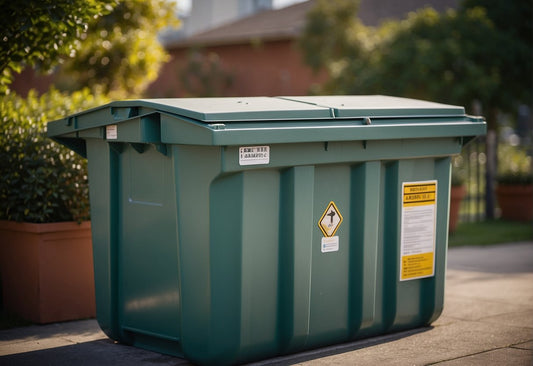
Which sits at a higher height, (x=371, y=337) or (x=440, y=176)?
(x=440, y=176)

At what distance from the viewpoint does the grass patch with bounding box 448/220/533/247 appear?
32.7 feet

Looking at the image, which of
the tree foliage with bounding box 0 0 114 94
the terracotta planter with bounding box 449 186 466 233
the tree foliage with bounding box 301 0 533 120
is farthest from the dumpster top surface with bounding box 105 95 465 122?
the tree foliage with bounding box 301 0 533 120

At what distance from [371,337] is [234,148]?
179 cm

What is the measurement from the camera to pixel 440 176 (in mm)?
5426

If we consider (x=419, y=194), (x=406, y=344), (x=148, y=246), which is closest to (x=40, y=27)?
(x=148, y=246)

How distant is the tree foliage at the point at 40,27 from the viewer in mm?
5672

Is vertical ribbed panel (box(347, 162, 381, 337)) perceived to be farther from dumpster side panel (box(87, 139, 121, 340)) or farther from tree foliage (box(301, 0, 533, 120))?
tree foliage (box(301, 0, 533, 120))

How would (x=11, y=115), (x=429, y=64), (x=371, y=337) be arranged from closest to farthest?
(x=371, y=337)
(x=11, y=115)
(x=429, y=64)

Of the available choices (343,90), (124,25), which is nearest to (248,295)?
(124,25)

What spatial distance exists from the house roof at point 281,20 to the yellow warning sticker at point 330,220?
829 inches

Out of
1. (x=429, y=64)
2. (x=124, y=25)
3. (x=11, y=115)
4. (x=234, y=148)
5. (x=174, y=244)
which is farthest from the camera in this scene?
(x=429, y=64)

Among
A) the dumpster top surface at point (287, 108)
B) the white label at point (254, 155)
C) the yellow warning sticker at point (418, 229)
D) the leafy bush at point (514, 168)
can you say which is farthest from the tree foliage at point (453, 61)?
the white label at point (254, 155)

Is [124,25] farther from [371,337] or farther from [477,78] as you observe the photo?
[477,78]

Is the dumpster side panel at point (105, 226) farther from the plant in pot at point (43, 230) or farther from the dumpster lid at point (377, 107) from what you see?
the dumpster lid at point (377, 107)
